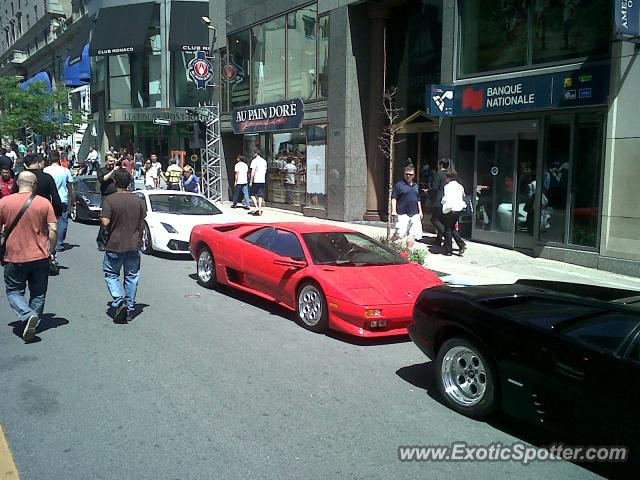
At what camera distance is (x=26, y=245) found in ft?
20.7

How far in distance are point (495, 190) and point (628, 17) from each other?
4.36 m

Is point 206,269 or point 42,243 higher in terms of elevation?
point 42,243

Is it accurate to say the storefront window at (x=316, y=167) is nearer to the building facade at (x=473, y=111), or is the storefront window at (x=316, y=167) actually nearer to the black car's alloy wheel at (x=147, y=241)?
the building facade at (x=473, y=111)

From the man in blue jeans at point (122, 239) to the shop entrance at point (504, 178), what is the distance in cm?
Result: 806

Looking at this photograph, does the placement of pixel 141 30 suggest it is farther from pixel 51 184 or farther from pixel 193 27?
pixel 51 184

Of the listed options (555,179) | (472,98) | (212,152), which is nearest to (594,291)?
(555,179)

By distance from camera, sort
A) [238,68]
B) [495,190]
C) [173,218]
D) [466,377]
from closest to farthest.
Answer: [466,377] < [173,218] < [495,190] < [238,68]

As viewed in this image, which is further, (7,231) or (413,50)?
(413,50)

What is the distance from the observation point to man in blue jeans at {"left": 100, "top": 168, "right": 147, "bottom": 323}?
7.17 metres

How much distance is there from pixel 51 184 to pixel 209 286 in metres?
2.97

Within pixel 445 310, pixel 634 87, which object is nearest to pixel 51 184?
pixel 445 310

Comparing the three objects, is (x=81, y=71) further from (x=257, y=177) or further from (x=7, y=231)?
(x=7, y=231)
